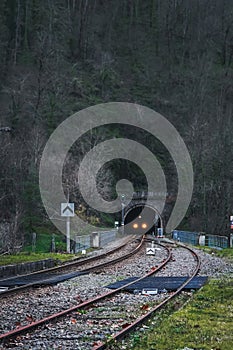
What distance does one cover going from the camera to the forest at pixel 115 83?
46500 mm

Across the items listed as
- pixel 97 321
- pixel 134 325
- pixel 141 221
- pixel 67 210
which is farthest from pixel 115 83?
pixel 134 325

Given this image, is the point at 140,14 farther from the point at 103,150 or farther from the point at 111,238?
the point at 111,238

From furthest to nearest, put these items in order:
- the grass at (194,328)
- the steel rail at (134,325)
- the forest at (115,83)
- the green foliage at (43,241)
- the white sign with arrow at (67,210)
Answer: the forest at (115,83) → the green foliage at (43,241) → the white sign with arrow at (67,210) → the grass at (194,328) → the steel rail at (134,325)

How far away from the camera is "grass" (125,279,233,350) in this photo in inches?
330

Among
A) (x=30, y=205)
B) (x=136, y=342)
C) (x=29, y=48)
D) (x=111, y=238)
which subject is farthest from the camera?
(x=29, y=48)

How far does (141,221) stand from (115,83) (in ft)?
56.9

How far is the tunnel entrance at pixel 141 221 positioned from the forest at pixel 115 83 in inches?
272

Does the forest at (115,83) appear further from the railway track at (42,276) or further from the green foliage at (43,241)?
the railway track at (42,276)

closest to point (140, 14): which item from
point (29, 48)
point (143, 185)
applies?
point (29, 48)

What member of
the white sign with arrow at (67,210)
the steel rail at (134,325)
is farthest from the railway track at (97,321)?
the white sign with arrow at (67,210)

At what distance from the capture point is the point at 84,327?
984 centimetres

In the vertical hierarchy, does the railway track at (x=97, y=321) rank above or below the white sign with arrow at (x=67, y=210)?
below

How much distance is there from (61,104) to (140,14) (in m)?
48.8

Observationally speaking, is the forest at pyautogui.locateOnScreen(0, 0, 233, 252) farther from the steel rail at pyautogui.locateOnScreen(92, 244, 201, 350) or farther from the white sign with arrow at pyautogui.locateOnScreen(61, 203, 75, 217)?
the steel rail at pyautogui.locateOnScreen(92, 244, 201, 350)
